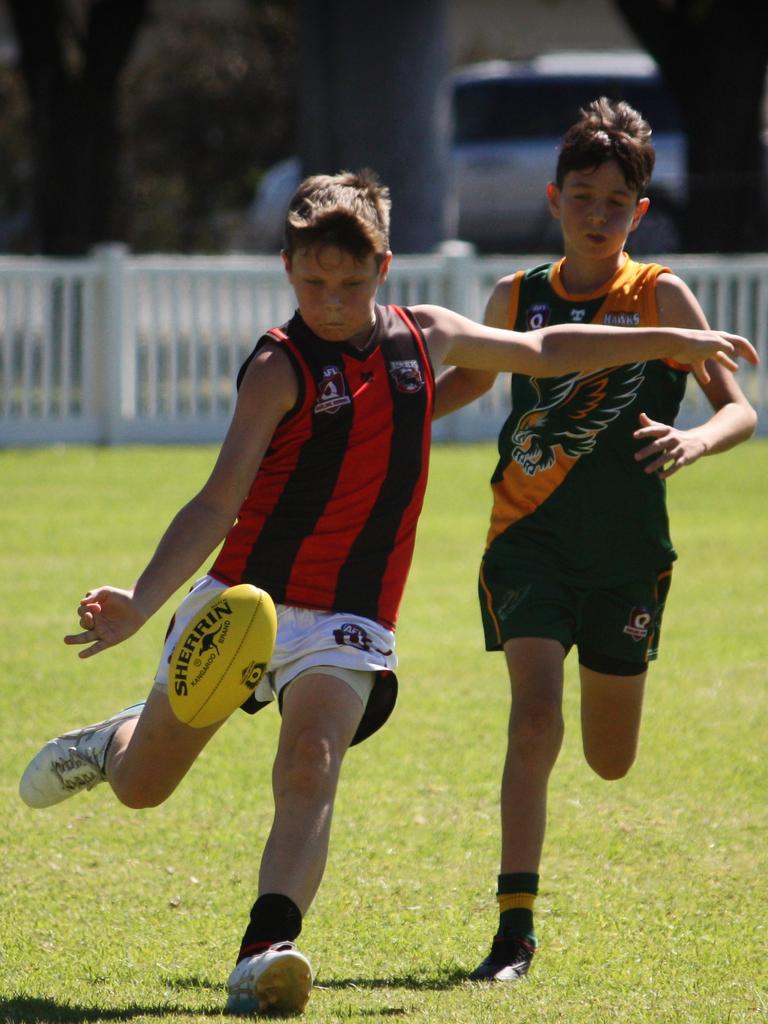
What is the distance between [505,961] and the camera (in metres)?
3.99

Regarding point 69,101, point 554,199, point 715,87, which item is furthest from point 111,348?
point 554,199

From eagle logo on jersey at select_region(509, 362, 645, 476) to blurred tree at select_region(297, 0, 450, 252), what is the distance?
12653mm

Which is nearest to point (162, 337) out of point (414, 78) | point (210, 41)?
point (414, 78)

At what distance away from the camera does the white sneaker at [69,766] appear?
4395 mm

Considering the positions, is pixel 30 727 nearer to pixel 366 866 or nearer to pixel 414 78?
pixel 366 866

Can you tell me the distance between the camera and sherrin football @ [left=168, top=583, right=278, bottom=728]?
141 inches

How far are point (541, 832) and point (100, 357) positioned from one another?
1142cm

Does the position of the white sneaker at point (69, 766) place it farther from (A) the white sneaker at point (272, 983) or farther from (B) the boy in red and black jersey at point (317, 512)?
(A) the white sneaker at point (272, 983)

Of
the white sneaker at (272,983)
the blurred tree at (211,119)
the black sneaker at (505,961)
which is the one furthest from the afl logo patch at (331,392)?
the blurred tree at (211,119)

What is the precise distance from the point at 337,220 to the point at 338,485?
24.4 inches

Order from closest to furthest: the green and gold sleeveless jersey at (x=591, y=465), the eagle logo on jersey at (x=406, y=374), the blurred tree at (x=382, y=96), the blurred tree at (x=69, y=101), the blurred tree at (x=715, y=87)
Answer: the eagle logo on jersey at (x=406, y=374) → the green and gold sleeveless jersey at (x=591, y=465) → the blurred tree at (x=382, y=96) → the blurred tree at (x=715, y=87) → the blurred tree at (x=69, y=101)

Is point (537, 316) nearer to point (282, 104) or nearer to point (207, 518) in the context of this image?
point (207, 518)

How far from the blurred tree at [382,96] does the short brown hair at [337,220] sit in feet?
43.0

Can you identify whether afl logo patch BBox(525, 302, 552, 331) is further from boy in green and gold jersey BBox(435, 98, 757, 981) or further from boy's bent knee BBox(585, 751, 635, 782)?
boy's bent knee BBox(585, 751, 635, 782)
